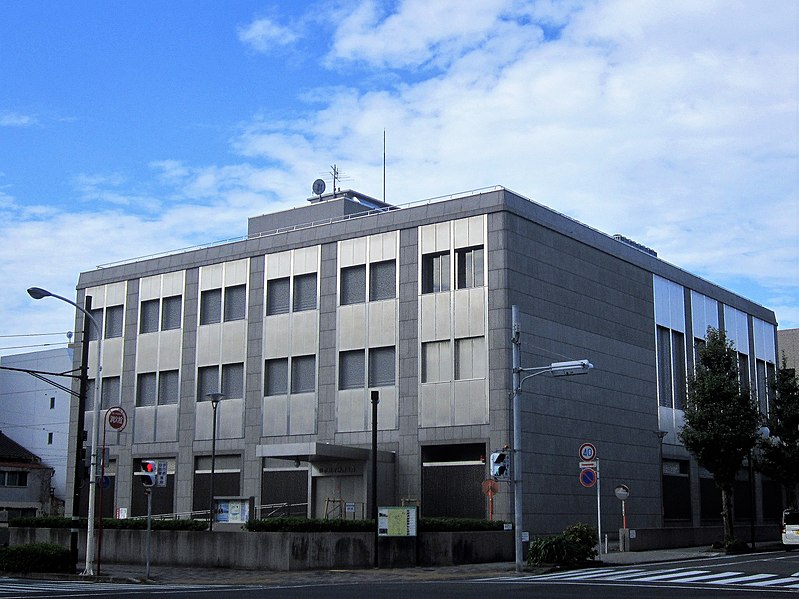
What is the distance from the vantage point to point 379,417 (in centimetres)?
4544

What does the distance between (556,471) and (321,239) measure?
51.3 ft

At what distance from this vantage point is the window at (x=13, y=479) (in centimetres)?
6888

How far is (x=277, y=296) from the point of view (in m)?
50.7

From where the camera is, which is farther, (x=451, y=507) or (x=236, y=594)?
(x=451, y=507)

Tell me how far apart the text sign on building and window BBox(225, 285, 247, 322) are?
20.2 m

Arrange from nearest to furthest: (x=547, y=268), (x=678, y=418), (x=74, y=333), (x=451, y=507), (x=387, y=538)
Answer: (x=387, y=538) → (x=451, y=507) → (x=547, y=268) → (x=678, y=418) → (x=74, y=333)

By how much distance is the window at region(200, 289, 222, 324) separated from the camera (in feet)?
173

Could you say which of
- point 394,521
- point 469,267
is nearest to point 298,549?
point 394,521

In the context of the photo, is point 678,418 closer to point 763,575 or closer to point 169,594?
point 763,575

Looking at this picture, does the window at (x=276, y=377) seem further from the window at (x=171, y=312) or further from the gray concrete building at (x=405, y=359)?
the window at (x=171, y=312)

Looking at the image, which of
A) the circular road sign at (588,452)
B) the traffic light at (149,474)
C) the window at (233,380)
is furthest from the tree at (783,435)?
the traffic light at (149,474)

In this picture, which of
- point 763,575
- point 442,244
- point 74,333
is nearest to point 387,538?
point 763,575

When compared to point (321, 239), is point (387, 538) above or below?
below

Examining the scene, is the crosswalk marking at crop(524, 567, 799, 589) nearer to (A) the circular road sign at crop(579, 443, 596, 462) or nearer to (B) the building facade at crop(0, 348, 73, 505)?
(A) the circular road sign at crop(579, 443, 596, 462)
